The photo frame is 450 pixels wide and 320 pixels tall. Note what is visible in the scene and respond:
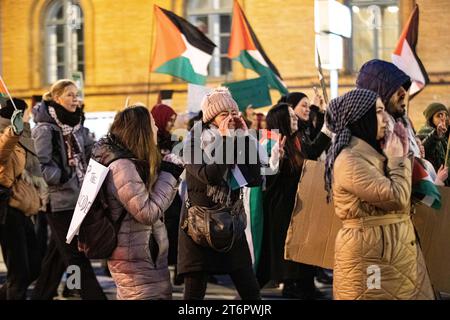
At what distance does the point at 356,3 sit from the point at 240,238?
10.5 m

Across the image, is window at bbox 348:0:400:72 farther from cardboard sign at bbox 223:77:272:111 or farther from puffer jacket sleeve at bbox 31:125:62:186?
puffer jacket sleeve at bbox 31:125:62:186

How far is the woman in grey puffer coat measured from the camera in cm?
683

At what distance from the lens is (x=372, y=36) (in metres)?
19.6

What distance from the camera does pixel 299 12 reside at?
1880 cm

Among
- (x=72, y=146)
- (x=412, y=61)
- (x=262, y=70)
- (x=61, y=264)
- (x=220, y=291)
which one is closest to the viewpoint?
(x=72, y=146)

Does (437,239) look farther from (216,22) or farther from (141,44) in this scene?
(216,22)

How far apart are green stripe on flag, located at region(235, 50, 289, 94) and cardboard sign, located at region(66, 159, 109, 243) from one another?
6.24m

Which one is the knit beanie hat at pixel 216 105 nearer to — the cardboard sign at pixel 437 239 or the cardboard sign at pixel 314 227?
the cardboard sign at pixel 314 227

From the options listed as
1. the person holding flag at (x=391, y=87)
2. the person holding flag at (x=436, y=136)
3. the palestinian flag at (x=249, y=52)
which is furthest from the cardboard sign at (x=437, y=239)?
the palestinian flag at (x=249, y=52)

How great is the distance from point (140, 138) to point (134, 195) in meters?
0.38

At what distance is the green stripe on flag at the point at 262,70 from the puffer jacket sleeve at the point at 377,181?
6711 millimetres

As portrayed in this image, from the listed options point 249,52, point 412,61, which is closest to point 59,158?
point 412,61
